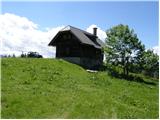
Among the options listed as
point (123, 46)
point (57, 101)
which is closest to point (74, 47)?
point (123, 46)

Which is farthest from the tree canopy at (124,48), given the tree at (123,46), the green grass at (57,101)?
the green grass at (57,101)

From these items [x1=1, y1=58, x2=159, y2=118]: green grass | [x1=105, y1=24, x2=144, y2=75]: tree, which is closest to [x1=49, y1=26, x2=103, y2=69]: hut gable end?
[x1=105, y1=24, x2=144, y2=75]: tree

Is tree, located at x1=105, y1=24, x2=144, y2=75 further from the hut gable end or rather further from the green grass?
the green grass

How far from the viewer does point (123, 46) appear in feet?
146

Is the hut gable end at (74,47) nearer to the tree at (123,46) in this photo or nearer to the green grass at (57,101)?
the tree at (123,46)

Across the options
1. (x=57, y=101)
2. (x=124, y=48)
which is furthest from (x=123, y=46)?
(x=57, y=101)

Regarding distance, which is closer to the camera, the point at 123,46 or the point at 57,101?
the point at 57,101

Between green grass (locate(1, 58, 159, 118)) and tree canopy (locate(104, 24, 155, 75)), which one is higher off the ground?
tree canopy (locate(104, 24, 155, 75))

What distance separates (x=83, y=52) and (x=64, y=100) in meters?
29.6

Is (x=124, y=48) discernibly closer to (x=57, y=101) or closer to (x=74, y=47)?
(x=74, y=47)

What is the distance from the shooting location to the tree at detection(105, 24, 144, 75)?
44094mm

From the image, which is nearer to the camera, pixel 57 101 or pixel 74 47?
pixel 57 101

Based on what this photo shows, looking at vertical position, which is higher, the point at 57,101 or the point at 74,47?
the point at 74,47

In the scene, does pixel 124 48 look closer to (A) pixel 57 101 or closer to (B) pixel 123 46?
(B) pixel 123 46
